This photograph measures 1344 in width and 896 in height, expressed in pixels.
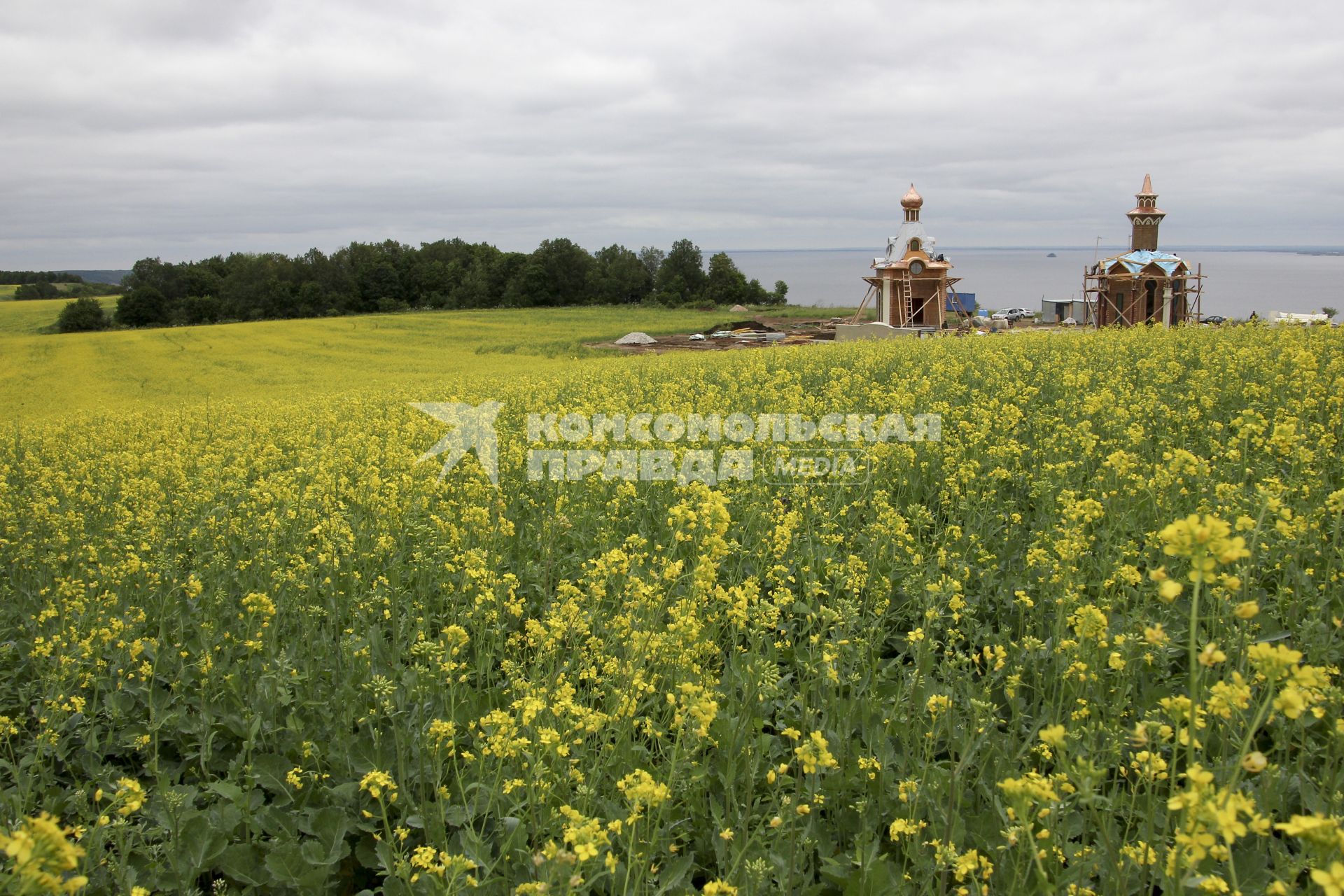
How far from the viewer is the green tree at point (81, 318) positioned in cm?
5725

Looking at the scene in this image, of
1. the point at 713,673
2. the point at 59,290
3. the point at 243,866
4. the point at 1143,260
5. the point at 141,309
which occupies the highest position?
the point at 59,290

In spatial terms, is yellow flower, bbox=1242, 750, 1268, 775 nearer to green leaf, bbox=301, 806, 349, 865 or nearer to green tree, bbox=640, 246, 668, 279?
green leaf, bbox=301, 806, 349, 865

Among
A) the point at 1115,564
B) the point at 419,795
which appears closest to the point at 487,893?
the point at 419,795

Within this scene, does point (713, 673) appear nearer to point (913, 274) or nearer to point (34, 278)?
point (913, 274)

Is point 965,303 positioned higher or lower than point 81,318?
higher

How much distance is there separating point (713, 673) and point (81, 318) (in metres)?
70.6

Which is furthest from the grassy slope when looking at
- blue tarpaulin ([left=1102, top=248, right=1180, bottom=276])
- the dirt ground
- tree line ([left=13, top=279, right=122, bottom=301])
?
blue tarpaulin ([left=1102, top=248, right=1180, bottom=276])

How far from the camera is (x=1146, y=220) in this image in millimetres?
35938

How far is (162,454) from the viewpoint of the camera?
32.4 ft

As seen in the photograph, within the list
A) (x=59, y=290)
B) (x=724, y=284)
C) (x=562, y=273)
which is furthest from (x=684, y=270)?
(x=59, y=290)

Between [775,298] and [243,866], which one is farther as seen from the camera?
[775,298]

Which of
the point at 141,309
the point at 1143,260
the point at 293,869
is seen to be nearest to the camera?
the point at 293,869

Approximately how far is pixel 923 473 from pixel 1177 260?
1282 inches

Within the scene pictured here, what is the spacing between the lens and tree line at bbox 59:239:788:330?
73625mm
